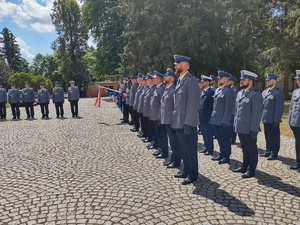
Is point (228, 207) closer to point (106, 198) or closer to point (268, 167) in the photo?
point (106, 198)

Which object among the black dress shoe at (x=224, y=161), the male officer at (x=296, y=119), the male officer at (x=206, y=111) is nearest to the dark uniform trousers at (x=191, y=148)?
the black dress shoe at (x=224, y=161)

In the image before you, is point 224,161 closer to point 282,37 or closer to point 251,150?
point 251,150

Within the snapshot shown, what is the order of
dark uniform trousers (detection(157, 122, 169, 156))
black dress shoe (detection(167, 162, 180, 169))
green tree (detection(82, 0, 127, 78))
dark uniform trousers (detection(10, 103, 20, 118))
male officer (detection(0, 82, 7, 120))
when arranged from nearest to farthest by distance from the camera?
black dress shoe (detection(167, 162, 180, 169))
dark uniform trousers (detection(157, 122, 169, 156))
male officer (detection(0, 82, 7, 120))
dark uniform trousers (detection(10, 103, 20, 118))
green tree (detection(82, 0, 127, 78))

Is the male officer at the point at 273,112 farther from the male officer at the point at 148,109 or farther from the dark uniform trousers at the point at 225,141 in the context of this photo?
the male officer at the point at 148,109

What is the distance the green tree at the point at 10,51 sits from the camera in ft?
235

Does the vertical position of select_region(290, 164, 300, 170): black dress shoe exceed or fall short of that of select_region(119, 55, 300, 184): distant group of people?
it falls short

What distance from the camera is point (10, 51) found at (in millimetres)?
71562

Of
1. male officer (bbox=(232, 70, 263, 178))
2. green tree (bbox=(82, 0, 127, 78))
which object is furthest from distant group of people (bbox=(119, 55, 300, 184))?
green tree (bbox=(82, 0, 127, 78))

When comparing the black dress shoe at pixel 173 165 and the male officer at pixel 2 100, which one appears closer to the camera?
the black dress shoe at pixel 173 165

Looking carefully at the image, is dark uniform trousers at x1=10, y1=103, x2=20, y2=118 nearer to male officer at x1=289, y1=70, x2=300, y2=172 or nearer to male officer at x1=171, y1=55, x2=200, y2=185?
male officer at x1=171, y1=55, x2=200, y2=185

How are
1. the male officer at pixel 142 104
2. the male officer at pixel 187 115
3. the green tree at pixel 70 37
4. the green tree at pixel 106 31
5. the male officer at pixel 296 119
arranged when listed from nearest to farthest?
1. the male officer at pixel 187 115
2. the male officer at pixel 296 119
3. the male officer at pixel 142 104
4. the green tree at pixel 106 31
5. the green tree at pixel 70 37

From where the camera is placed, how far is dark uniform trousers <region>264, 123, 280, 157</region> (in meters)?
6.68

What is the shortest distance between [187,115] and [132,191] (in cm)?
160

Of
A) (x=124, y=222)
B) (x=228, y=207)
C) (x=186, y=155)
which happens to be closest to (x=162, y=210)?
(x=124, y=222)
